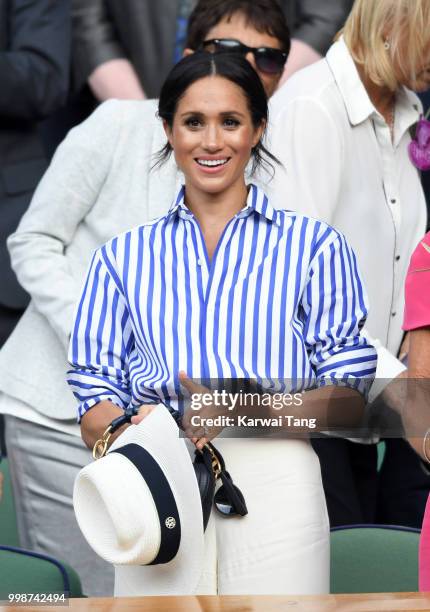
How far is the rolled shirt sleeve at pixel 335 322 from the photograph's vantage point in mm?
2809

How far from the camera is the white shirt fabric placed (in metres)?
3.48

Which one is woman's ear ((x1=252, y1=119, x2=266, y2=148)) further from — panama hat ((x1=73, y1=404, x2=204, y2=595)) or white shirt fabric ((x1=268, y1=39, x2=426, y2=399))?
panama hat ((x1=73, y1=404, x2=204, y2=595))

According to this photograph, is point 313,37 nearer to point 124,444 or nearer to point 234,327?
point 234,327

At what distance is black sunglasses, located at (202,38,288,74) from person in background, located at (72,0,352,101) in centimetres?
90

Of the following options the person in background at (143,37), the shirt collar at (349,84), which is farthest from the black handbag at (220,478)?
the person in background at (143,37)

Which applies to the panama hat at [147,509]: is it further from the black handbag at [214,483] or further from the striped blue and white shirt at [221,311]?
the striped blue and white shirt at [221,311]

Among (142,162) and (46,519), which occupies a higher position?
(142,162)

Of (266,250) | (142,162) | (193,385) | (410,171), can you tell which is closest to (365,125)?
(410,171)

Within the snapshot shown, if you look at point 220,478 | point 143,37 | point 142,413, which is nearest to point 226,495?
point 220,478

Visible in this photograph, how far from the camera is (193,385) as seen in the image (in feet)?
8.83

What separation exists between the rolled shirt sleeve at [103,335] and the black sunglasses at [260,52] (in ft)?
3.12

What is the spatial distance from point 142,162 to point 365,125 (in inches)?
23.2

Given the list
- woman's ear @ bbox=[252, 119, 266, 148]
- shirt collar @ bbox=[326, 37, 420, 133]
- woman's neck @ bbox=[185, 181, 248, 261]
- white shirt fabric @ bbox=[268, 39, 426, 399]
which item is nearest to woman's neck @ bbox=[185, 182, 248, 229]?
woman's neck @ bbox=[185, 181, 248, 261]

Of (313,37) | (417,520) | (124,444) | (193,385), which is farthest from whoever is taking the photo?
(313,37)
